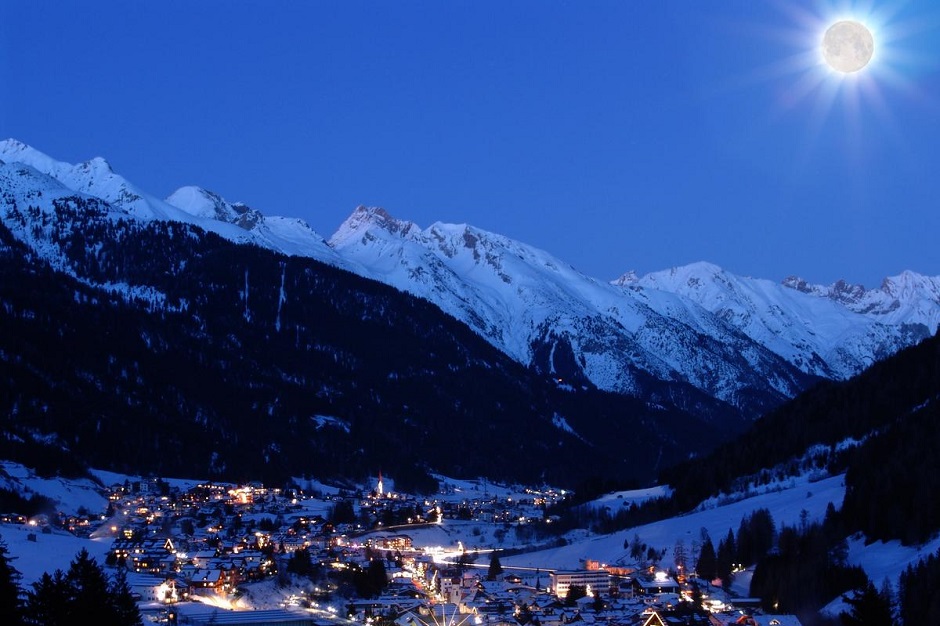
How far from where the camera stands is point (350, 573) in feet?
354

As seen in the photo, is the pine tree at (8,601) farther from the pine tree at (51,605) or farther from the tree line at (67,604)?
the pine tree at (51,605)

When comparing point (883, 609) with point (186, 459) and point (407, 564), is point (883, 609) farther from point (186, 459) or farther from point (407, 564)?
point (186, 459)

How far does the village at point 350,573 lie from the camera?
88625mm

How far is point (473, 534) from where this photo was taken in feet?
540

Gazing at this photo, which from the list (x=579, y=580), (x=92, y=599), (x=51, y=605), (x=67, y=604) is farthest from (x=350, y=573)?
(x=92, y=599)

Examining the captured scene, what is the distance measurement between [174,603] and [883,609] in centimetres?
5241

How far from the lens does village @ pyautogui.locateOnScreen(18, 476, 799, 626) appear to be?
88.6 m

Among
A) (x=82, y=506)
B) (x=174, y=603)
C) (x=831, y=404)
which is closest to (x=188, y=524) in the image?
(x=82, y=506)

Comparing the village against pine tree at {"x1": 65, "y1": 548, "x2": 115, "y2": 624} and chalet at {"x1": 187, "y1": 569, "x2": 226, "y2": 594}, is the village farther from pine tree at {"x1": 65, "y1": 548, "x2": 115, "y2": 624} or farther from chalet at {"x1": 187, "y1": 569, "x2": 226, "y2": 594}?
pine tree at {"x1": 65, "y1": 548, "x2": 115, "y2": 624}

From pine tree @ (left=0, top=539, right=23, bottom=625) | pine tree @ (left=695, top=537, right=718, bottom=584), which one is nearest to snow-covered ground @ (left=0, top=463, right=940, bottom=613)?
pine tree @ (left=695, top=537, right=718, bottom=584)

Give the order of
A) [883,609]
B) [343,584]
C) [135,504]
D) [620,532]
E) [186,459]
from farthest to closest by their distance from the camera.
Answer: [186,459] < [135,504] < [620,532] < [343,584] < [883,609]

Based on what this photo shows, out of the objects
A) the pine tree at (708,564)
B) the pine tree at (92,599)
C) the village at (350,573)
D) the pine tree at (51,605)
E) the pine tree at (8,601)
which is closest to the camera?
the pine tree at (8,601)

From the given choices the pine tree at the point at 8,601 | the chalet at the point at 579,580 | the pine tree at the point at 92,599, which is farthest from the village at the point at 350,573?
Result: the pine tree at the point at 8,601

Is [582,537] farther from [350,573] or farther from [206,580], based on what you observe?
[206,580]
